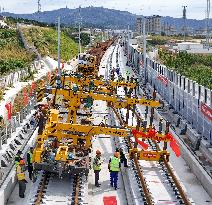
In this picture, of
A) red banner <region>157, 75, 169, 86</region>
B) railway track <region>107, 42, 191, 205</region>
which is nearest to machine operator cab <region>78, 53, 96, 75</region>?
red banner <region>157, 75, 169, 86</region>

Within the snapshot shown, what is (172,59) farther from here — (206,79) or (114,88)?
(114,88)

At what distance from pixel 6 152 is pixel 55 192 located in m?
3.57

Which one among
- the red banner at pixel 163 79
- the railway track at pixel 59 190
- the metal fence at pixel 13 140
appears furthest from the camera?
the red banner at pixel 163 79

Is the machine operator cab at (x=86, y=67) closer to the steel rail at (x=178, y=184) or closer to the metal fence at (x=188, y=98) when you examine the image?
the metal fence at (x=188, y=98)

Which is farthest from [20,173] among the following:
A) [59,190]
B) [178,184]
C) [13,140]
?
[178,184]

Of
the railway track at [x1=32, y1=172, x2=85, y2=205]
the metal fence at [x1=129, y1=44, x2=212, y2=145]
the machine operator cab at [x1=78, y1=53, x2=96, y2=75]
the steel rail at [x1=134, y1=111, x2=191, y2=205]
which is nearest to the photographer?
the steel rail at [x1=134, y1=111, x2=191, y2=205]

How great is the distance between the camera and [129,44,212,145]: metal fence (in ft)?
76.3

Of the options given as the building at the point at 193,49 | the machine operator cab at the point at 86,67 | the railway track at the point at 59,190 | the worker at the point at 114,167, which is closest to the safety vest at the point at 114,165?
the worker at the point at 114,167

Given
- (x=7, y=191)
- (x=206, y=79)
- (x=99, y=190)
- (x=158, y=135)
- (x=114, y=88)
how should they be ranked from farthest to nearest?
1. (x=206, y=79)
2. (x=114, y=88)
3. (x=158, y=135)
4. (x=99, y=190)
5. (x=7, y=191)

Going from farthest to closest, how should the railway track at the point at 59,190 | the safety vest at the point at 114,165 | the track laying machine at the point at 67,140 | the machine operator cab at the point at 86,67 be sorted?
the machine operator cab at the point at 86,67, the track laying machine at the point at 67,140, the safety vest at the point at 114,165, the railway track at the point at 59,190

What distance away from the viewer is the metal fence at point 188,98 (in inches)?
915

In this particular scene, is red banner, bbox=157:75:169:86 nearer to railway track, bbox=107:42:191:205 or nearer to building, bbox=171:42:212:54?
railway track, bbox=107:42:191:205

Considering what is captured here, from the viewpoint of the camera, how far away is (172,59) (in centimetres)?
8712

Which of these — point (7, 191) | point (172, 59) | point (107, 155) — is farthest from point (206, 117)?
point (172, 59)
